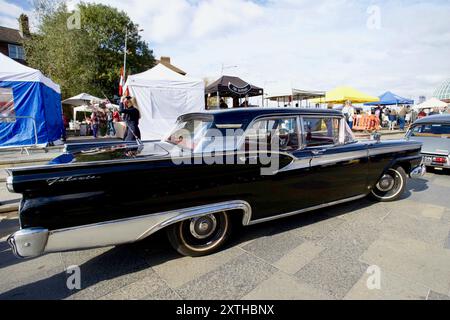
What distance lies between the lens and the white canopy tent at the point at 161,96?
9570 mm

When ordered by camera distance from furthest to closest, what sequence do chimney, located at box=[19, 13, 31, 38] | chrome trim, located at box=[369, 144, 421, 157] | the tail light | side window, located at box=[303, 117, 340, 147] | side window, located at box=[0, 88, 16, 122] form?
chimney, located at box=[19, 13, 31, 38] → side window, located at box=[0, 88, 16, 122] → the tail light → chrome trim, located at box=[369, 144, 421, 157] → side window, located at box=[303, 117, 340, 147]

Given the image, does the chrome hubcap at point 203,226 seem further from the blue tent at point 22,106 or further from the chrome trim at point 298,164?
the blue tent at point 22,106

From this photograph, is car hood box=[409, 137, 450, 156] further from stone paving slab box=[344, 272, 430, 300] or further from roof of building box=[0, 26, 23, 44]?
roof of building box=[0, 26, 23, 44]

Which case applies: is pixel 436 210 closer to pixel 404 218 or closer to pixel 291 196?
pixel 404 218

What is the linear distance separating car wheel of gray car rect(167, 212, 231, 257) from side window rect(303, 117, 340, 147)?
60.4 inches

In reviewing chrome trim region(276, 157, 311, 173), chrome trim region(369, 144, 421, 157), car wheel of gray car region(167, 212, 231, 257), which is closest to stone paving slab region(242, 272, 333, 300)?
car wheel of gray car region(167, 212, 231, 257)

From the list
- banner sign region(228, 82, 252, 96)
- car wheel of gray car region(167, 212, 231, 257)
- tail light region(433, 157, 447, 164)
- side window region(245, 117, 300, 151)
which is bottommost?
car wheel of gray car region(167, 212, 231, 257)

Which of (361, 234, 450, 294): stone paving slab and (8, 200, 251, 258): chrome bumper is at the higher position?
(8, 200, 251, 258): chrome bumper

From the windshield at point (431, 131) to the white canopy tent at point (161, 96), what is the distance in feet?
23.6

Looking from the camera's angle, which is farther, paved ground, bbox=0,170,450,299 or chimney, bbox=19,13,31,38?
chimney, bbox=19,13,31,38

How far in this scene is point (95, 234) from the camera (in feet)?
6.71

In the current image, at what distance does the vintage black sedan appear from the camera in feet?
6.30

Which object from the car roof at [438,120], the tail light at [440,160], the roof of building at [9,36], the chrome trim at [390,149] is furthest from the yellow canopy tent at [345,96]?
the roof of building at [9,36]
